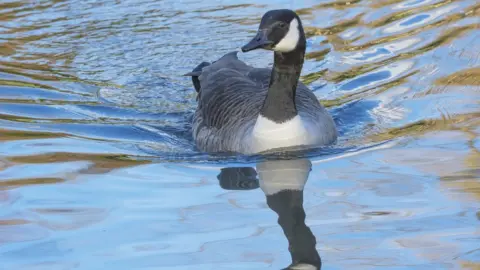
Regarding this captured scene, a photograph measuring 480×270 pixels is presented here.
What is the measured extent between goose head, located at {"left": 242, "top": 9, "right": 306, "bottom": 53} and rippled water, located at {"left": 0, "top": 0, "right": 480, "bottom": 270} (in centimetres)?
105

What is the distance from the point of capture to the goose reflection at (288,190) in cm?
669

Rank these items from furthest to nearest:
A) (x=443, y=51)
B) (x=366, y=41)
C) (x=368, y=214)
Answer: (x=366, y=41) → (x=443, y=51) → (x=368, y=214)

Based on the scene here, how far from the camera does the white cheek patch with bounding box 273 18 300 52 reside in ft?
30.2

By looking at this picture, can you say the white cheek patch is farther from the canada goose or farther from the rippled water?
the rippled water

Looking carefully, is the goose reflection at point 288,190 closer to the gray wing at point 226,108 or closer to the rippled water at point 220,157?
the rippled water at point 220,157

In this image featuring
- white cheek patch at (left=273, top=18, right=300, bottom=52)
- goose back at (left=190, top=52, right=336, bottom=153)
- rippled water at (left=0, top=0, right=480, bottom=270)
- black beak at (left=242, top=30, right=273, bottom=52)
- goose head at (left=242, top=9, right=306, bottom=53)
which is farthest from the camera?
goose back at (left=190, top=52, right=336, bottom=153)

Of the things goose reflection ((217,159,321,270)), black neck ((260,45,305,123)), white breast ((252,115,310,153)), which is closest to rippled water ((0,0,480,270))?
goose reflection ((217,159,321,270))

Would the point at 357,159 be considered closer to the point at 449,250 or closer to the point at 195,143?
the point at 195,143

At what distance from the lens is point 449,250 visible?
259 inches

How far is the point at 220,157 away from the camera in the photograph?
31.7 ft

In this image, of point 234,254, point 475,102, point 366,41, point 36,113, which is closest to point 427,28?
point 366,41

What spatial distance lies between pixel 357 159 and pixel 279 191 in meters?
1.22

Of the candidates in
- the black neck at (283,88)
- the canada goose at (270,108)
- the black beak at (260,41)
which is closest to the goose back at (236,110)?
the canada goose at (270,108)

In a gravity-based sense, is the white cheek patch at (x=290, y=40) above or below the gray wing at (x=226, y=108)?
above
